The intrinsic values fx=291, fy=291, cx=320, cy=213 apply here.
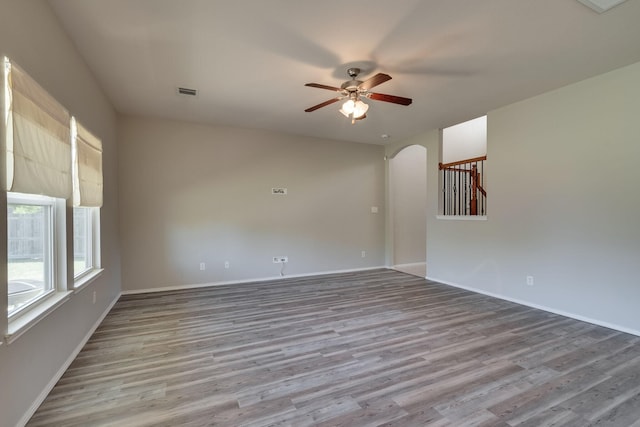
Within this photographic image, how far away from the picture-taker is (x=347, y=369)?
2357mm

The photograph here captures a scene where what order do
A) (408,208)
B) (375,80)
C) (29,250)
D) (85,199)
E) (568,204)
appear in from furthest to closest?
(408,208)
(568,204)
(85,199)
(375,80)
(29,250)

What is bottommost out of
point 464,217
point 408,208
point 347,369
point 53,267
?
point 347,369

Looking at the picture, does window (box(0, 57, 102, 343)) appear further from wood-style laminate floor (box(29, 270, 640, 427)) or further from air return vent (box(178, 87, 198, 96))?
air return vent (box(178, 87, 198, 96))

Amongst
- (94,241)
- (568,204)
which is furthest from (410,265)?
(94,241)

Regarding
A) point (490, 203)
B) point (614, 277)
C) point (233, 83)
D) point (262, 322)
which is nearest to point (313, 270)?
point (262, 322)

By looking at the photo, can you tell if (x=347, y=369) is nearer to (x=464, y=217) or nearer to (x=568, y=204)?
(x=568, y=204)

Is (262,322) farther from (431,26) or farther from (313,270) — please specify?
(431,26)

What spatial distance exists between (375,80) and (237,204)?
11.2ft

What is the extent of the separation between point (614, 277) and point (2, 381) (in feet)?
16.8

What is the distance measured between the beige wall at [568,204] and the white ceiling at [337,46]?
Answer: 1.13 feet

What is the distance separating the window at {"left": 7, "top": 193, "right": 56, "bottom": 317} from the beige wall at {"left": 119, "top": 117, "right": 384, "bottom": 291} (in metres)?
2.41

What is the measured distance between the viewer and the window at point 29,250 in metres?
1.81

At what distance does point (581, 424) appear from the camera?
1.76 metres

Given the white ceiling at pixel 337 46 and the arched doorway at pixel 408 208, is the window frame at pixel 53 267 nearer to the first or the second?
the white ceiling at pixel 337 46
